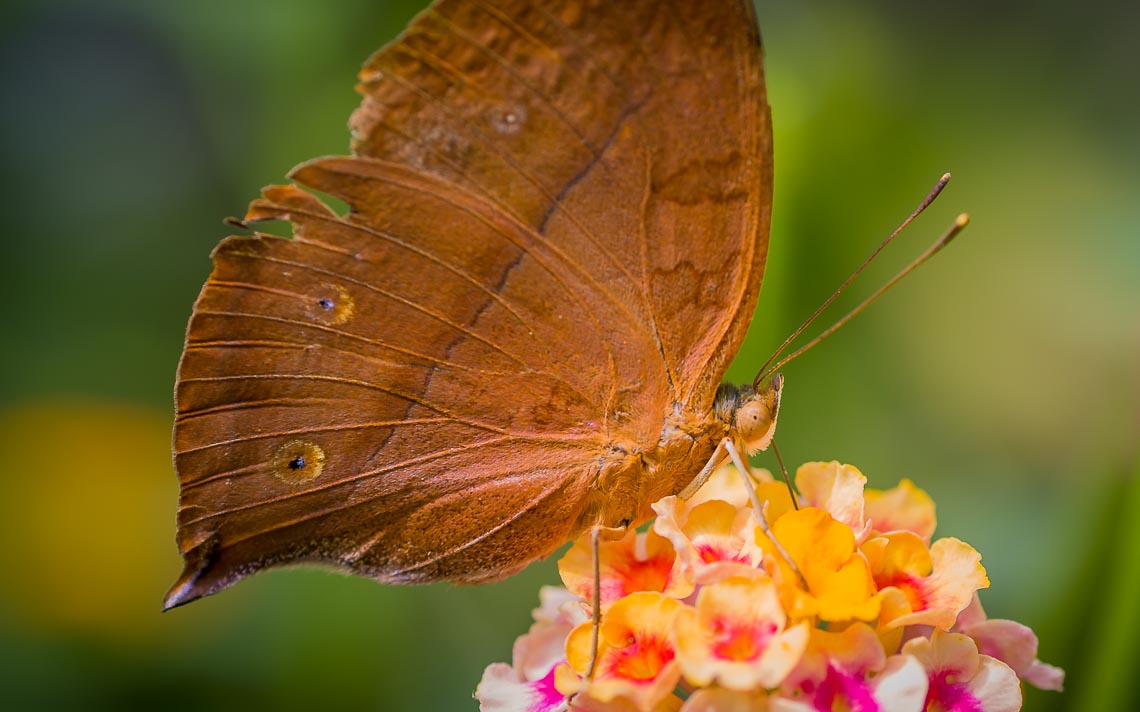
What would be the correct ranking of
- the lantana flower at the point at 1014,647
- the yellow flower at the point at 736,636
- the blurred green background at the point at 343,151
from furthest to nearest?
the blurred green background at the point at 343,151 → the lantana flower at the point at 1014,647 → the yellow flower at the point at 736,636

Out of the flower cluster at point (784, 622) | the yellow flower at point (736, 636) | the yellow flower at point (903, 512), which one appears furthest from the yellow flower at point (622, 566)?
the yellow flower at point (903, 512)

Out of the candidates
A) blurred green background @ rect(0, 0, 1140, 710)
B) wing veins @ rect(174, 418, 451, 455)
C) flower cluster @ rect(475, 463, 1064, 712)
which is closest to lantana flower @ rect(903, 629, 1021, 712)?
flower cluster @ rect(475, 463, 1064, 712)

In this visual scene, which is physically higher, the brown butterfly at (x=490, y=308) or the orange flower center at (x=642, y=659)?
the brown butterfly at (x=490, y=308)

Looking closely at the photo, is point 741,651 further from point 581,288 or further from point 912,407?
point 912,407

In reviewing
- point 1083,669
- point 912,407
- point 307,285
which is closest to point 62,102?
point 307,285

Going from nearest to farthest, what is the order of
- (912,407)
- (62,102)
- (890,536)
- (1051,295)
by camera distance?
1. (890,536)
2. (912,407)
3. (1051,295)
4. (62,102)

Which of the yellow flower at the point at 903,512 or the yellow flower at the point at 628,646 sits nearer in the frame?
the yellow flower at the point at 628,646

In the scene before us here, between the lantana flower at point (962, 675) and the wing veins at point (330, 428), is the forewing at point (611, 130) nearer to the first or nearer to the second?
the wing veins at point (330, 428)
